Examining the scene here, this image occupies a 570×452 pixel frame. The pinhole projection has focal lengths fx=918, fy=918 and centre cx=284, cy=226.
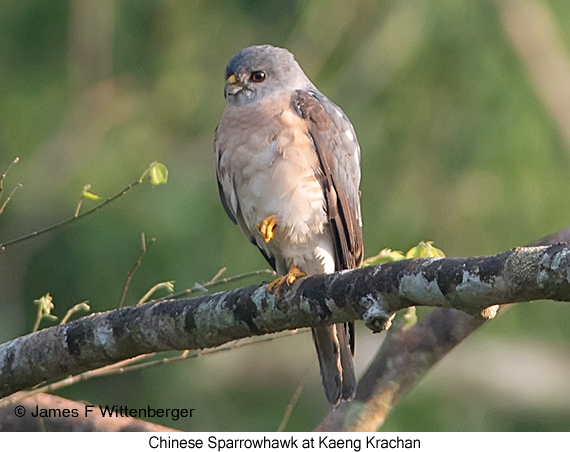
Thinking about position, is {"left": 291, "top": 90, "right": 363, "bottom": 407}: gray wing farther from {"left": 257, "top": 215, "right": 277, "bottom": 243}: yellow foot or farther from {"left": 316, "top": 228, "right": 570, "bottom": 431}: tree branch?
{"left": 316, "top": 228, "right": 570, "bottom": 431}: tree branch

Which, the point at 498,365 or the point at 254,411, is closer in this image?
the point at 254,411

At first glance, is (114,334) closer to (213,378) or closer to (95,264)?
(95,264)

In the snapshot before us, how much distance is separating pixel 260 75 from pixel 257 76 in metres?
0.01

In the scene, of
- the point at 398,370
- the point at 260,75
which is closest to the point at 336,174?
the point at 260,75

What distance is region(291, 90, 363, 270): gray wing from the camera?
3850 millimetres

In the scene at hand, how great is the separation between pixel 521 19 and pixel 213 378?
4.26m

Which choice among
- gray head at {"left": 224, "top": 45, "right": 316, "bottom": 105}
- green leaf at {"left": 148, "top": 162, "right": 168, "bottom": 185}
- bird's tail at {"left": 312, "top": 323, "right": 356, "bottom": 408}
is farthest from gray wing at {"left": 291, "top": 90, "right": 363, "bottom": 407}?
green leaf at {"left": 148, "top": 162, "right": 168, "bottom": 185}

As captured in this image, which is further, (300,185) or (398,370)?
(398,370)

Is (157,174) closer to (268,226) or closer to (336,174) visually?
(268,226)

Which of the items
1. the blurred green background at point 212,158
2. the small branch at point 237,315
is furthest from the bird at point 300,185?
the blurred green background at point 212,158

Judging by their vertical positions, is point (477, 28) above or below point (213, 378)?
above

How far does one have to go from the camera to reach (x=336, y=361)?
12.8 feet

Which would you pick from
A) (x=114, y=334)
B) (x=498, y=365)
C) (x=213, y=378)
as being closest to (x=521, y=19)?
(x=498, y=365)

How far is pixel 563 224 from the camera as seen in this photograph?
7344 mm
